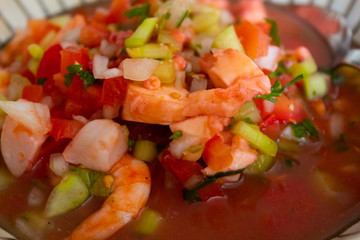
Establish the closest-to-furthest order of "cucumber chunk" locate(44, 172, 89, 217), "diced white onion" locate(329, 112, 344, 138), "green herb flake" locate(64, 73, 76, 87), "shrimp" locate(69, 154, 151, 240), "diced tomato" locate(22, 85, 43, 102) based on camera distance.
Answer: "shrimp" locate(69, 154, 151, 240), "cucumber chunk" locate(44, 172, 89, 217), "green herb flake" locate(64, 73, 76, 87), "diced tomato" locate(22, 85, 43, 102), "diced white onion" locate(329, 112, 344, 138)

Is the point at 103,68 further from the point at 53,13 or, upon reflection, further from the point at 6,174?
the point at 53,13

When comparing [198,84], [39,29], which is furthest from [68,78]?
[39,29]

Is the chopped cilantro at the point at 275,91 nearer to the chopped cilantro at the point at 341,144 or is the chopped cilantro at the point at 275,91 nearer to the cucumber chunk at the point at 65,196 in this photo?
the chopped cilantro at the point at 341,144

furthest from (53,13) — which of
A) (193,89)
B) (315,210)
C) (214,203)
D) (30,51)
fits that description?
(315,210)

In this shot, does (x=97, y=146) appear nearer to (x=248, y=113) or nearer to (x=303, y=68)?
(x=248, y=113)

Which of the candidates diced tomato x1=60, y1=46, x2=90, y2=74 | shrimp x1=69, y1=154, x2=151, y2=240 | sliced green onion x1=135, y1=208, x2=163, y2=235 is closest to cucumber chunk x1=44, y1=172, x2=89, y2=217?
shrimp x1=69, y1=154, x2=151, y2=240

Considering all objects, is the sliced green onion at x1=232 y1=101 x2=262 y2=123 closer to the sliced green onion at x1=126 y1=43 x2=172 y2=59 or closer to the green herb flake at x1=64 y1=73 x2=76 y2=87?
the sliced green onion at x1=126 y1=43 x2=172 y2=59
